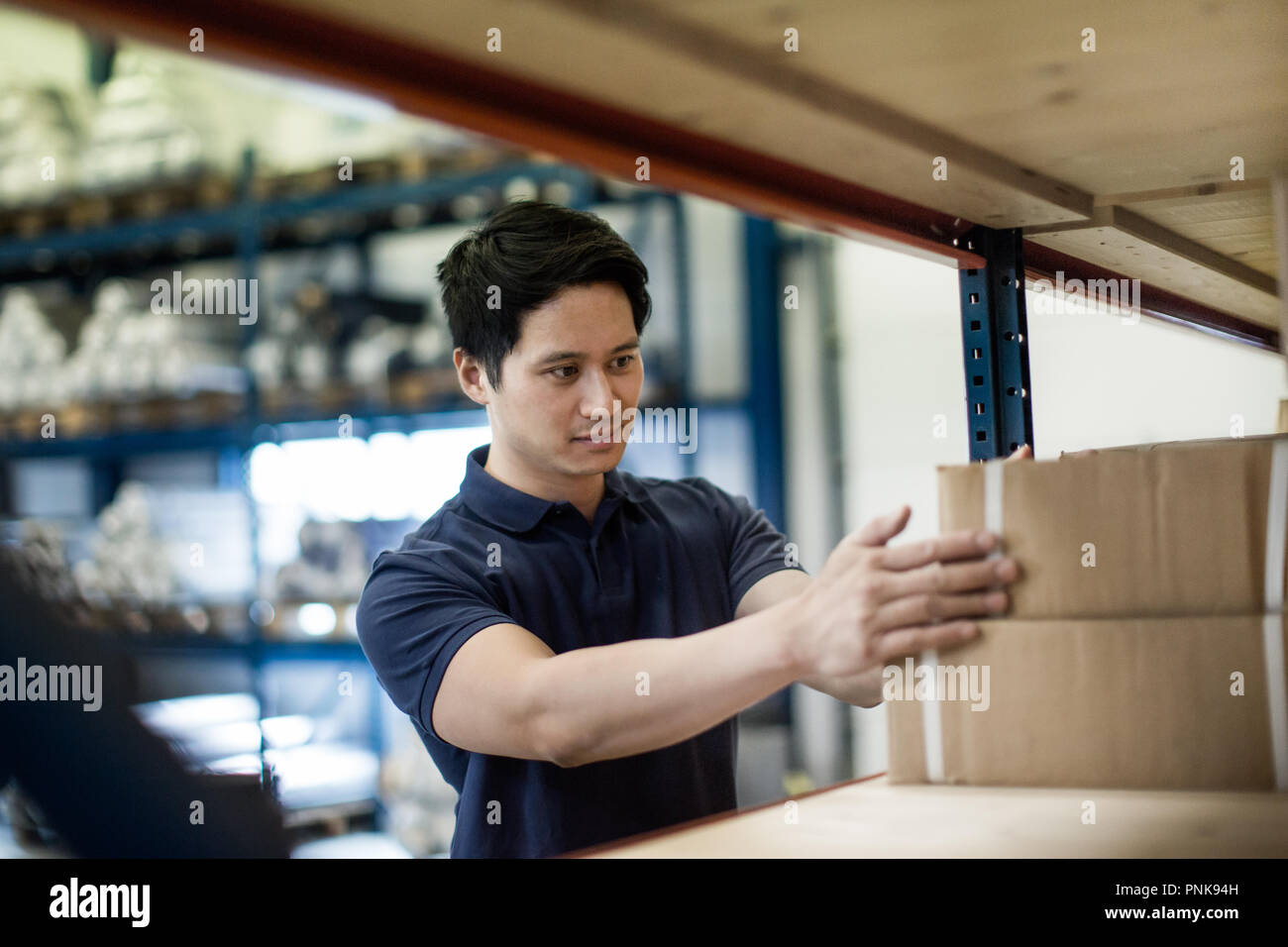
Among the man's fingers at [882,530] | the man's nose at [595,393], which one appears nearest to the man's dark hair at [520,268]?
the man's nose at [595,393]

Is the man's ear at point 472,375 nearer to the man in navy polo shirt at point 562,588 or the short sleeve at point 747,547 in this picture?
the man in navy polo shirt at point 562,588

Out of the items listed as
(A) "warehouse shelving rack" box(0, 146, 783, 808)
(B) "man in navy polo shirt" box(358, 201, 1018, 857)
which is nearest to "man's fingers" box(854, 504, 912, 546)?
(B) "man in navy polo shirt" box(358, 201, 1018, 857)

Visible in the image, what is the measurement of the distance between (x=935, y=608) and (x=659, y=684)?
283mm

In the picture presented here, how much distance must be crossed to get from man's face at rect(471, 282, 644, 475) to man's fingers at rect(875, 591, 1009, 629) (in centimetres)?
63

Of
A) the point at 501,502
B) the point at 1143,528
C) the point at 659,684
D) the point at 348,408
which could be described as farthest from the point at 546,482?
the point at 348,408

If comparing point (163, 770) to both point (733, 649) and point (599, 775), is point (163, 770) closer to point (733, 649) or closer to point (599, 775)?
point (733, 649)

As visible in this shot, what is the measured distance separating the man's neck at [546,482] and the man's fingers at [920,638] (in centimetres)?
69

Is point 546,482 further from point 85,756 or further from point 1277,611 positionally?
point 85,756

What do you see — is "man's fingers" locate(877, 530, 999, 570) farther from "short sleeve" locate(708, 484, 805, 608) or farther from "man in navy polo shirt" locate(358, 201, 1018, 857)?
"short sleeve" locate(708, 484, 805, 608)

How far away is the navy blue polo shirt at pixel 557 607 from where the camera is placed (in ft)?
4.12

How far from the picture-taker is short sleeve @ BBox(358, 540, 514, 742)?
1187 millimetres

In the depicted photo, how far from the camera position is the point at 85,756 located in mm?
406

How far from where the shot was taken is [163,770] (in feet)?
1.36
